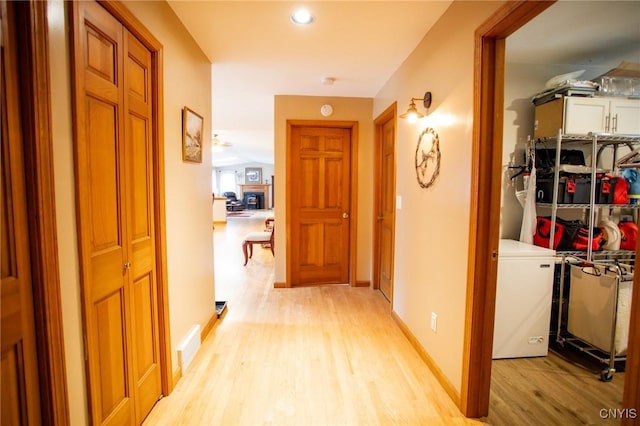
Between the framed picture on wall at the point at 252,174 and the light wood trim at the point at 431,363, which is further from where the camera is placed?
the framed picture on wall at the point at 252,174

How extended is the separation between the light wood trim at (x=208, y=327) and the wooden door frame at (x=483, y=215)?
6.33ft

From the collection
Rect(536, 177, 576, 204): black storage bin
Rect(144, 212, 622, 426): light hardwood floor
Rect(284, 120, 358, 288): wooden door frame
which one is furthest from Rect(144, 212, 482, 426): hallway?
Rect(536, 177, 576, 204): black storage bin

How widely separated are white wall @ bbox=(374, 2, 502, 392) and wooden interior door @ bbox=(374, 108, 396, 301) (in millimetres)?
730

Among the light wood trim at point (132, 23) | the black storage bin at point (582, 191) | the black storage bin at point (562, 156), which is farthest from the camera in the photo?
the black storage bin at point (562, 156)

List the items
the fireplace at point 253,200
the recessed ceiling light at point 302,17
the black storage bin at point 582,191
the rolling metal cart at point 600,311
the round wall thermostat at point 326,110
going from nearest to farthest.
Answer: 1. the recessed ceiling light at point 302,17
2. the rolling metal cart at point 600,311
3. the black storage bin at point 582,191
4. the round wall thermostat at point 326,110
5. the fireplace at point 253,200

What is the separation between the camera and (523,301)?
2.14 meters

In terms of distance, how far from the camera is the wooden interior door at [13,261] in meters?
0.87

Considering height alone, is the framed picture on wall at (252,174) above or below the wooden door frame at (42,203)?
above

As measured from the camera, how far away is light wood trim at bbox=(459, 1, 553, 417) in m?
1.50

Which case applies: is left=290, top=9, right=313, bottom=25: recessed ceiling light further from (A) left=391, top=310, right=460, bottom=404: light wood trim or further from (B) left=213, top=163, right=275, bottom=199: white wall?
(B) left=213, top=163, right=275, bottom=199: white wall

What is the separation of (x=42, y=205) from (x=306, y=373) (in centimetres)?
174

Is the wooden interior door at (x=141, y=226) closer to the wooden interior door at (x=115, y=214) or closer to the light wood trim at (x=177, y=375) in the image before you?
the wooden interior door at (x=115, y=214)

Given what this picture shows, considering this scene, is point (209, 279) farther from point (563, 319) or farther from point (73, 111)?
point (563, 319)

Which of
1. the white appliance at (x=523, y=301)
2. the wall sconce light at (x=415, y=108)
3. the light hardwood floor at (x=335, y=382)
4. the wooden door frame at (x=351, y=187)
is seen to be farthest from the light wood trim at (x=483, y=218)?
the wooden door frame at (x=351, y=187)
